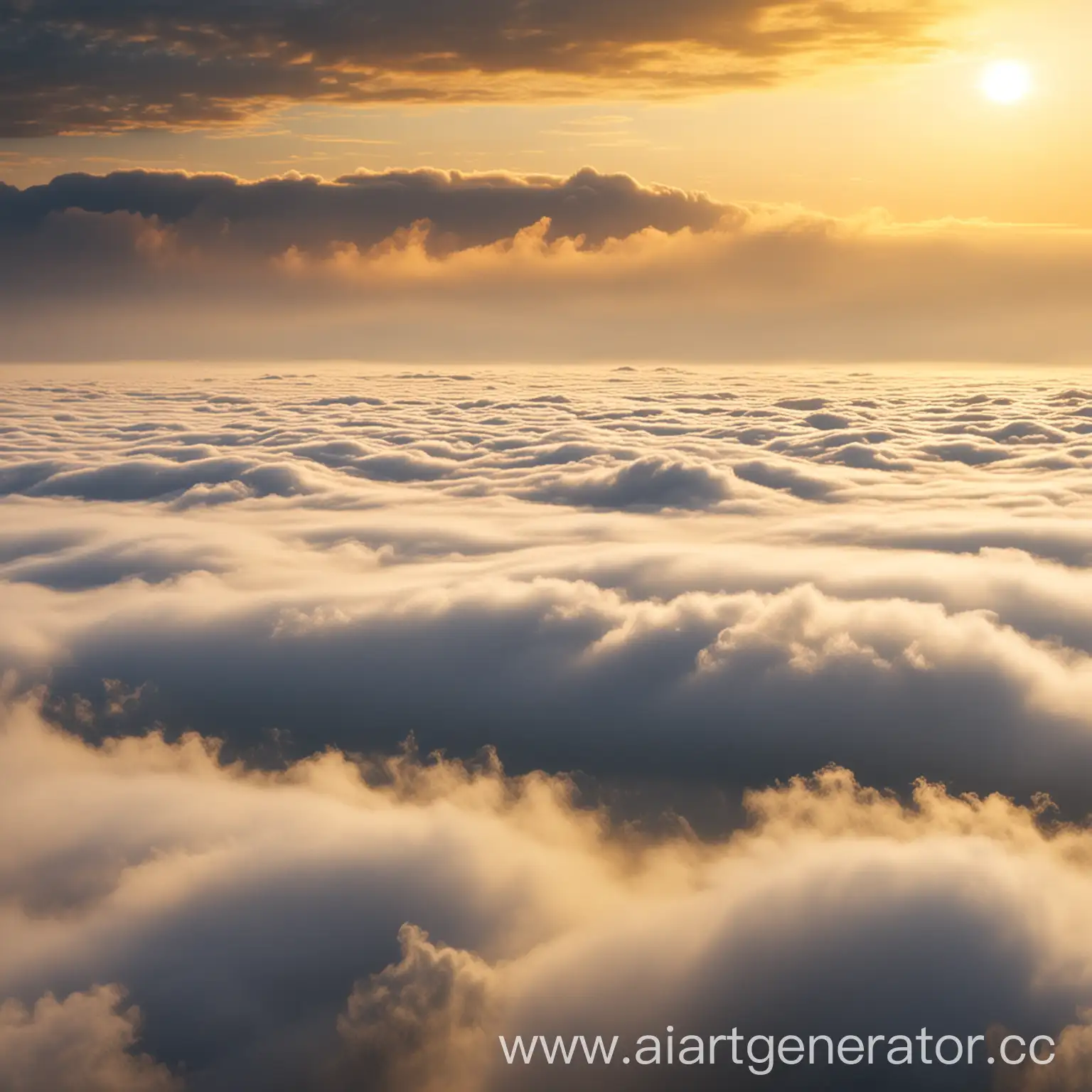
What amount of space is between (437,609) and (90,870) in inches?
1390

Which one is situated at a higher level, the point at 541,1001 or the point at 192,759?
the point at 541,1001

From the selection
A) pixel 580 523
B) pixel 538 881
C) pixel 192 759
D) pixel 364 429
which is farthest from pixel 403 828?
pixel 364 429

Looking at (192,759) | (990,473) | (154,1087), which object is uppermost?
(990,473)

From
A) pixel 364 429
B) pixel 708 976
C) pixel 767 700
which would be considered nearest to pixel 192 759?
pixel 767 700

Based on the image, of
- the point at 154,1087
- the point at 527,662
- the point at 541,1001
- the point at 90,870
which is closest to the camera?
the point at 154,1087

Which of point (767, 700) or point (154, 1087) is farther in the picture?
point (767, 700)

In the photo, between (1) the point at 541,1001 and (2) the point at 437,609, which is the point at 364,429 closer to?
(2) the point at 437,609

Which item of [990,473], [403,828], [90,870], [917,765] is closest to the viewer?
[90,870]

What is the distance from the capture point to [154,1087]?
2819cm

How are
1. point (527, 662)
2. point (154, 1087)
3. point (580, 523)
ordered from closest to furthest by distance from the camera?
point (154, 1087) < point (527, 662) < point (580, 523)

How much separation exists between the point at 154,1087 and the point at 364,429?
153m

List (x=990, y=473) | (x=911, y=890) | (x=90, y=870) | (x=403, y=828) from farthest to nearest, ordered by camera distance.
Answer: (x=990, y=473), (x=403, y=828), (x=90, y=870), (x=911, y=890)

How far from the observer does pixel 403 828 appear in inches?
1903

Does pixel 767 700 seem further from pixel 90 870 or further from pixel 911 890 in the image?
pixel 90 870
